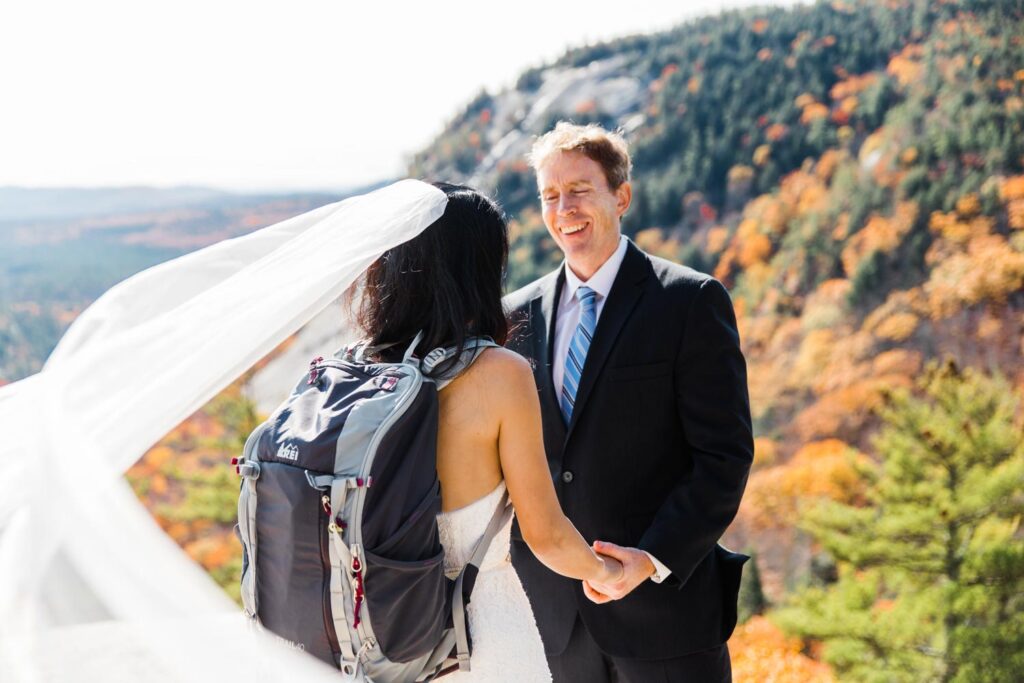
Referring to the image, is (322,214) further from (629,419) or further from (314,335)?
(314,335)

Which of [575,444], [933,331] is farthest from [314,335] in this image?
[575,444]

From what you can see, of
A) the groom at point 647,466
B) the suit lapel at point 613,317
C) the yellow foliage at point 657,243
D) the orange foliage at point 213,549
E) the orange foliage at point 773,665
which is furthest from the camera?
the yellow foliage at point 657,243

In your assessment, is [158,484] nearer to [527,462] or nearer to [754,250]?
[527,462]

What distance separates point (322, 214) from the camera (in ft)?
6.80

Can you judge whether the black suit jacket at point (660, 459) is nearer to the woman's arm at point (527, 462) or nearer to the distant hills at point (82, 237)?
the woman's arm at point (527, 462)

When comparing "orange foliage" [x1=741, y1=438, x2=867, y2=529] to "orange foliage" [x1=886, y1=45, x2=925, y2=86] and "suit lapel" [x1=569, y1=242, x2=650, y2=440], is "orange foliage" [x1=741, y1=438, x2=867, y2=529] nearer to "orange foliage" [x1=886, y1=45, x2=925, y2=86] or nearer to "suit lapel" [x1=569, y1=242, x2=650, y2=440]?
"orange foliage" [x1=886, y1=45, x2=925, y2=86]

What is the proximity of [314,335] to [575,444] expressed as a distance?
74.5 feet

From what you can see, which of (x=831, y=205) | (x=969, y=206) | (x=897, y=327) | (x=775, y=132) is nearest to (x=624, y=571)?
(x=897, y=327)

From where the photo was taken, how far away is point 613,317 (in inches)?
101

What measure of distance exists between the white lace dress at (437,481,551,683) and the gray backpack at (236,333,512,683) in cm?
12

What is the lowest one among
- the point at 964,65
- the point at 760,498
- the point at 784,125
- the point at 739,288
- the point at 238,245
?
the point at 760,498

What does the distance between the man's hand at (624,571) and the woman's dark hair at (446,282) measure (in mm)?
786

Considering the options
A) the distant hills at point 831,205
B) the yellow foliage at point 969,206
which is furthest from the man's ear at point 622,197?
the yellow foliage at point 969,206

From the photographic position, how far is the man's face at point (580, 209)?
272 centimetres
